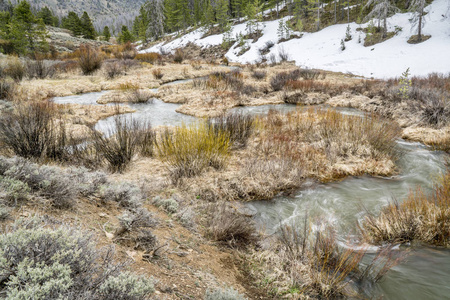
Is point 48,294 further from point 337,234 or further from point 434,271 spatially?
point 434,271

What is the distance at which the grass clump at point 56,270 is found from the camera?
1157 millimetres

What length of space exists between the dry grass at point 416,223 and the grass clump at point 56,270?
10.6ft

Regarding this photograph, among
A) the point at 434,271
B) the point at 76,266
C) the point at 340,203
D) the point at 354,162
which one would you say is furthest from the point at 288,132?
the point at 76,266

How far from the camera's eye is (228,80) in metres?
14.1

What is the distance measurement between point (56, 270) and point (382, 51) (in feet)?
83.9

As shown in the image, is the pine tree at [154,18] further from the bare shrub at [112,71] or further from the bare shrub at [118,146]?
the bare shrub at [118,146]

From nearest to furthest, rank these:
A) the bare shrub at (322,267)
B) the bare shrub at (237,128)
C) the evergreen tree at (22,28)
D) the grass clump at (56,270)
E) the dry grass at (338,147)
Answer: the grass clump at (56,270) → the bare shrub at (322,267) → the dry grass at (338,147) → the bare shrub at (237,128) → the evergreen tree at (22,28)

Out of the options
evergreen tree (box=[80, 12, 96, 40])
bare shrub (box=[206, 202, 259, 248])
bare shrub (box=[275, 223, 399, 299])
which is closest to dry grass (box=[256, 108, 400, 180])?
bare shrub (box=[206, 202, 259, 248])

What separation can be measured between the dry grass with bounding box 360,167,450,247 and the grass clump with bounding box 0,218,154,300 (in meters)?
3.24

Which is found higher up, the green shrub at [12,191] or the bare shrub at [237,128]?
the green shrub at [12,191]

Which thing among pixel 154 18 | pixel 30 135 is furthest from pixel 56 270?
pixel 154 18

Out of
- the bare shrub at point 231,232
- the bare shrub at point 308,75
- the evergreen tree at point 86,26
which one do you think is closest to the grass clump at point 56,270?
the bare shrub at point 231,232

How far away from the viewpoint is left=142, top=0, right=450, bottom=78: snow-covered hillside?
54.6ft

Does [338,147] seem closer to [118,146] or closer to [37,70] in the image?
[118,146]
